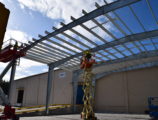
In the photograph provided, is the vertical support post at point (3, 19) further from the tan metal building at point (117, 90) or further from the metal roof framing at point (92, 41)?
the tan metal building at point (117, 90)

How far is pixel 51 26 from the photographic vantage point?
36.8 ft

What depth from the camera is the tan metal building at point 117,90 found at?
17.7 metres

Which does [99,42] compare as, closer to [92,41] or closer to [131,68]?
[92,41]

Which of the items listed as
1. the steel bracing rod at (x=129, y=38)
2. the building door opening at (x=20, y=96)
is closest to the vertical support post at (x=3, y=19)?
the steel bracing rod at (x=129, y=38)

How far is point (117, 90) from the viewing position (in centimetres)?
1991

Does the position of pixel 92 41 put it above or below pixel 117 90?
above

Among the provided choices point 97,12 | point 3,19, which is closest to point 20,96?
point 97,12

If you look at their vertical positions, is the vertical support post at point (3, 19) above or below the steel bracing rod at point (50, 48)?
below

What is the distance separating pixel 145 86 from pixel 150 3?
12.5 meters

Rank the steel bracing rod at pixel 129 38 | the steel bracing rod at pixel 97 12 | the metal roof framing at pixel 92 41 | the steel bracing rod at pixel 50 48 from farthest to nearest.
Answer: the steel bracing rod at pixel 50 48
the steel bracing rod at pixel 129 38
the metal roof framing at pixel 92 41
the steel bracing rod at pixel 97 12

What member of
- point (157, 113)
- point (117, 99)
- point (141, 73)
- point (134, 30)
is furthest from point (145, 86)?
point (134, 30)

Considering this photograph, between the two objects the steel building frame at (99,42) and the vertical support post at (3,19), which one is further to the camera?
the steel building frame at (99,42)

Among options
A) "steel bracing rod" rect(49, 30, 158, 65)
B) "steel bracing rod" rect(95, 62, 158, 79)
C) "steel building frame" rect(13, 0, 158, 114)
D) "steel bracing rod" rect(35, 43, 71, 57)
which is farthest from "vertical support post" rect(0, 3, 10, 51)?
"steel bracing rod" rect(95, 62, 158, 79)

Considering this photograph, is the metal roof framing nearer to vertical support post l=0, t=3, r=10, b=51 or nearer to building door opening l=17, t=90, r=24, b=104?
vertical support post l=0, t=3, r=10, b=51
